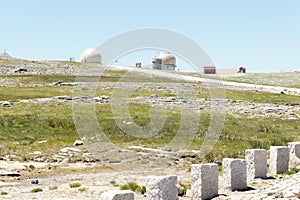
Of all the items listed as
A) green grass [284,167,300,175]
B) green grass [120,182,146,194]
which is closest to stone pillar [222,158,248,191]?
green grass [120,182,146,194]

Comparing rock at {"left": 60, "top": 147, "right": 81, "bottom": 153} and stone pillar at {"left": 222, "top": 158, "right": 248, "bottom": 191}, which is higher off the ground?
stone pillar at {"left": 222, "top": 158, "right": 248, "bottom": 191}

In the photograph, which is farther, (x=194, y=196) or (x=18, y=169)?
(x=18, y=169)

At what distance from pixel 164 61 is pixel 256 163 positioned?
→ 9736 cm

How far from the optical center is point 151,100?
171 feet

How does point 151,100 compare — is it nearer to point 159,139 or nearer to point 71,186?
point 159,139

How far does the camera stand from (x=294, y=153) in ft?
67.5

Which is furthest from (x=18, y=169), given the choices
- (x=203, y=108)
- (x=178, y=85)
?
(x=178, y=85)

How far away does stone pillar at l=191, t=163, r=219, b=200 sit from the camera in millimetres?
14914

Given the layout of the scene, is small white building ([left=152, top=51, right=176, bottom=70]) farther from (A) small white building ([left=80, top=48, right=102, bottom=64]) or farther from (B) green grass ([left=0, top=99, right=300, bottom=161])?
(B) green grass ([left=0, top=99, right=300, bottom=161])

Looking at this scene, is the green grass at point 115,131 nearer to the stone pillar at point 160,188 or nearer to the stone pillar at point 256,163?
the stone pillar at point 256,163

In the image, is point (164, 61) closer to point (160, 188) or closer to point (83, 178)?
point (83, 178)

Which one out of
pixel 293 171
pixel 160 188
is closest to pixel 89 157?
pixel 293 171

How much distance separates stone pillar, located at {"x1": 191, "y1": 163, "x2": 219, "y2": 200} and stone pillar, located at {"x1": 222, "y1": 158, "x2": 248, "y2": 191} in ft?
3.38

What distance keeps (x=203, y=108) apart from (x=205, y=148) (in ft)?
69.8
